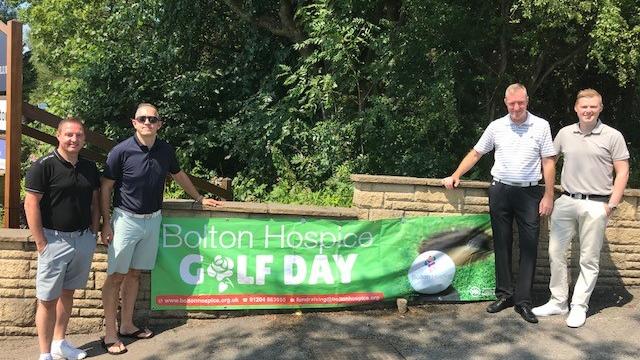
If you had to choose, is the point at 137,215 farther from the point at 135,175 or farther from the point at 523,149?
the point at 523,149

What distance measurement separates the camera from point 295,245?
5.36 metres

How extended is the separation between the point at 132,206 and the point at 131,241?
0.93ft

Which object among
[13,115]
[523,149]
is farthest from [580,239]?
[13,115]

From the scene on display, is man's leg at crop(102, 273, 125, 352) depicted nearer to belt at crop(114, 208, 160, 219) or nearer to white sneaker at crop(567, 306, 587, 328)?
belt at crop(114, 208, 160, 219)

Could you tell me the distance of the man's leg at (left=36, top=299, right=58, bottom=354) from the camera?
4.41 m

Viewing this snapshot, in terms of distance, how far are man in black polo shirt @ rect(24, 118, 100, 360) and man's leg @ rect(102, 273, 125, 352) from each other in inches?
10.2

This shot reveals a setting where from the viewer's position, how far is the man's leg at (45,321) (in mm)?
4410

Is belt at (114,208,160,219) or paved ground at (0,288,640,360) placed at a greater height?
belt at (114,208,160,219)

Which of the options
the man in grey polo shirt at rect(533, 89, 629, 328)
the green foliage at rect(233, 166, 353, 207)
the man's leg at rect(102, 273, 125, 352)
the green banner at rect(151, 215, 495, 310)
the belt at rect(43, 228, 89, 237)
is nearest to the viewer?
the belt at rect(43, 228, 89, 237)

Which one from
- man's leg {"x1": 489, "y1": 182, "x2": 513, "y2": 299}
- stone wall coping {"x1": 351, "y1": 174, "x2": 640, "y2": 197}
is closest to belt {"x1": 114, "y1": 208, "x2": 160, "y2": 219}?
stone wall coping {"x1": 351, "y1": 174, "x2": 640, "y2": 197}

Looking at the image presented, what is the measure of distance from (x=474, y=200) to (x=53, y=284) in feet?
12.1

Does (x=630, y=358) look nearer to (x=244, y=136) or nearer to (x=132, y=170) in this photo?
(x=132, y=170)

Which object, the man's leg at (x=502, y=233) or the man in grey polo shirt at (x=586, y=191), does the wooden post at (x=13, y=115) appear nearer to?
the man's leg at (x=502, y=233)

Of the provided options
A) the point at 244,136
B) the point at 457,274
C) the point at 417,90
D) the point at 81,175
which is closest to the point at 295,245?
the point at 457,274
